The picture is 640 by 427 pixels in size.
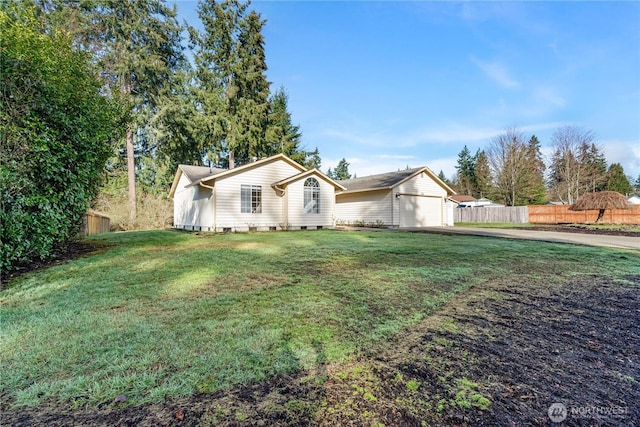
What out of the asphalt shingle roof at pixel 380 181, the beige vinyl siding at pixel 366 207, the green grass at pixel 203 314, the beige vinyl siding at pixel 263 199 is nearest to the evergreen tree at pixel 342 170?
the asphalt shingle roof at pixel 380 181

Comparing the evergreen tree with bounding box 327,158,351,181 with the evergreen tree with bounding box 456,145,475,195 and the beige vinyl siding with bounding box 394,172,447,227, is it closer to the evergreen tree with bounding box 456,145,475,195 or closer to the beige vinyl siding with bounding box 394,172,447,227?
the evergreen tree with bounding box 456,145,475,195

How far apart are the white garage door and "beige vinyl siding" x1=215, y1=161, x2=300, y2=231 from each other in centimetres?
693

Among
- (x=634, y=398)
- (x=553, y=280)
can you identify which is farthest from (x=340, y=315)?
(x=553, y=280)

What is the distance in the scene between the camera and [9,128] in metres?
→ 4.06

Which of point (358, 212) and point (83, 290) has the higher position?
point (358, 212)

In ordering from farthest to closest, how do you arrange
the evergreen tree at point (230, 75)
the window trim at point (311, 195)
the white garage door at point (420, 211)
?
the evergreen tree at point (230, 75)
the white garage door at point (420, 211)
the window trim at point (311, 195)

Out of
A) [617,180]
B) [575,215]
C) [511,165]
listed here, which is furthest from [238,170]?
[617,180]

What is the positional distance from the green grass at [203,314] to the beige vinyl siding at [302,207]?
836 cm

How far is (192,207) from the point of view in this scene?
611 inches

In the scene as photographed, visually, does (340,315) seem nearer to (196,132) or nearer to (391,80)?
→ (391,80)

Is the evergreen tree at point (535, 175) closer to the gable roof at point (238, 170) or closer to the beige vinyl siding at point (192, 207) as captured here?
the gable roof at point (238, 170)

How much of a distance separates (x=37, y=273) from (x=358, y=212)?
631 inches

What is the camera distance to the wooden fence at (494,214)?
22.7m

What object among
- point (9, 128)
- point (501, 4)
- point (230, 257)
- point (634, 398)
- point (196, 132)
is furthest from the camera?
point (196, 132)
